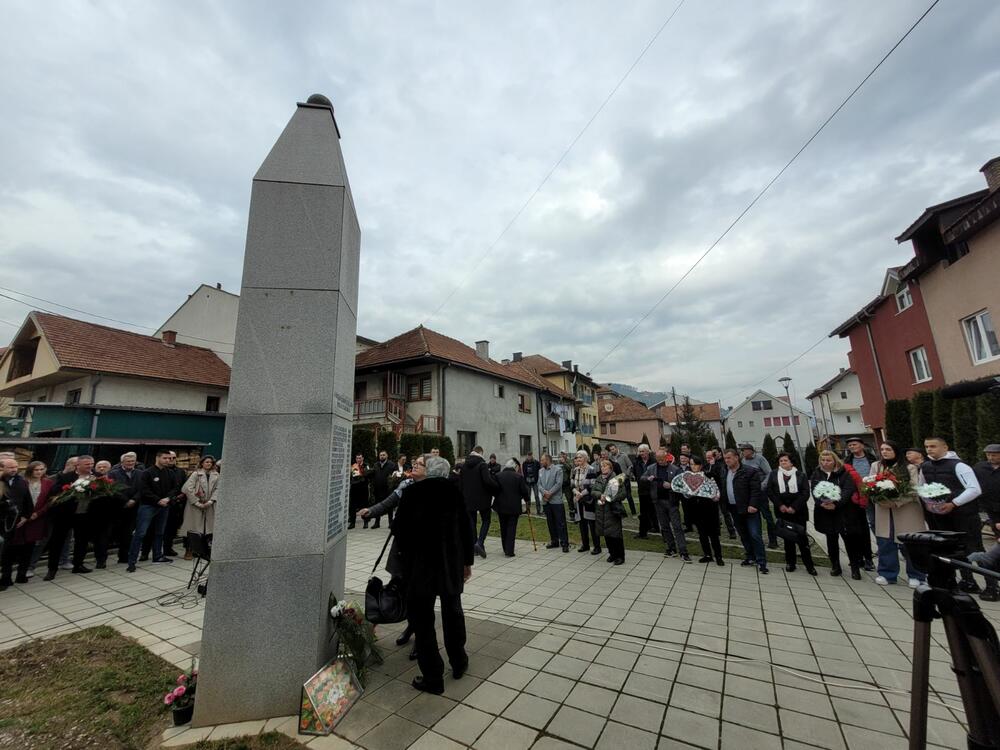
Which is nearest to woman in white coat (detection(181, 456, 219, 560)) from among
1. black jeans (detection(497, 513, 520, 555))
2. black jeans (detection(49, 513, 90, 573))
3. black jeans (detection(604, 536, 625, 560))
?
black jeans (detection(49, 513, 90, 573))

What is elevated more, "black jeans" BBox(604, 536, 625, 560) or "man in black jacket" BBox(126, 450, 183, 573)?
"man in black jacket" BBox(126, 450, 183, 573)

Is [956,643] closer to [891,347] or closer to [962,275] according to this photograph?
[962,275]

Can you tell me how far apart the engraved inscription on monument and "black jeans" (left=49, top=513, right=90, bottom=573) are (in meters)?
6.40

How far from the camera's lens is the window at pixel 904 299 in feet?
52.3

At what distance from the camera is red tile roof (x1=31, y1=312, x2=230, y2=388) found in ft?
56.4

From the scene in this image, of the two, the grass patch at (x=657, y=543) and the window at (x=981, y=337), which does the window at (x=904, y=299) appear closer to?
the window at (x=981, y=337)

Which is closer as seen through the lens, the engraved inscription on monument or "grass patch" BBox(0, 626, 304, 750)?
"grass patch" BBox(0, 626, 304, 750)

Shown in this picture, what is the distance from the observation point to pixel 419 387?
23078 mm

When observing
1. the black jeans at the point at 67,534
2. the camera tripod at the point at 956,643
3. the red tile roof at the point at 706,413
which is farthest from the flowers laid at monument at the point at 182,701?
the red tile roof at the point at 706,413

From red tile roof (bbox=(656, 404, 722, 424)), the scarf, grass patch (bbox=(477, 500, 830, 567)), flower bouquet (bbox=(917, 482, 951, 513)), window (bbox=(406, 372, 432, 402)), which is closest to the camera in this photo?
flower bouquet (bbox=(917, 482, 951, 513))

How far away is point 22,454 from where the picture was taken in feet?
30.0

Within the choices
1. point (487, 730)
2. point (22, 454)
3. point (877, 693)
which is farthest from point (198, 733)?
point (22, 454)

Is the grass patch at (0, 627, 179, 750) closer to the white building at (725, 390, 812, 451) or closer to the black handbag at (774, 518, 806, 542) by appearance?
the black handbag at (774, 518, 806, 542)

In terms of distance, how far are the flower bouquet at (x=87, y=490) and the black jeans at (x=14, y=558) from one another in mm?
752
